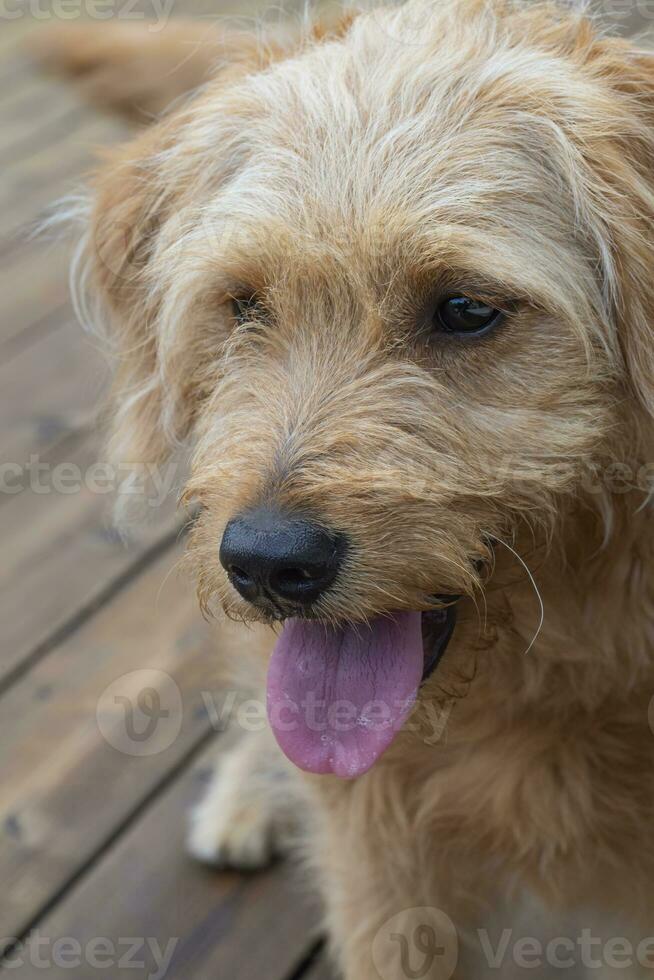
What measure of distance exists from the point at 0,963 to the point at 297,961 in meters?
0.57

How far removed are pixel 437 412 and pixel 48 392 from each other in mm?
2072

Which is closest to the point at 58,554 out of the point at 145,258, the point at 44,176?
the point at 145,258

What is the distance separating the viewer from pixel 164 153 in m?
1.92

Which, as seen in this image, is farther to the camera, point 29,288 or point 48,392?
point 29,288

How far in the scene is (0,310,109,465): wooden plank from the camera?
3.15 m

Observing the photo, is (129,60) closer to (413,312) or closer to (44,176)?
(413,312)

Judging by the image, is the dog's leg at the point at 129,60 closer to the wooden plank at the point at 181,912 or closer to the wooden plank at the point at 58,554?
the wooden plank at the point at 58,554

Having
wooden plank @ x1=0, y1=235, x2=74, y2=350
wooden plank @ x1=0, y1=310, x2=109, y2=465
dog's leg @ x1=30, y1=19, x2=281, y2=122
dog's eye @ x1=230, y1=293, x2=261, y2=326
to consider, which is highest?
dog's leg @ x1=30, y1=19, x2=281, y2=122

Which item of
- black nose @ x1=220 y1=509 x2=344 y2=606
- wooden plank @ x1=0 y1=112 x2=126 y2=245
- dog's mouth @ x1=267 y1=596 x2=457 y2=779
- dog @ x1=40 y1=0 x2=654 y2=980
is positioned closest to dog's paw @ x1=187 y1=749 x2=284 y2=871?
dog @ x1=40 y1=0 x2=654 y2=980

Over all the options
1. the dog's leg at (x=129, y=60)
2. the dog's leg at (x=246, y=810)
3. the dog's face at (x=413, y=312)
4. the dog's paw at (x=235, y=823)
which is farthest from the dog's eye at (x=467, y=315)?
the dog's paw at (x=235, y=823)

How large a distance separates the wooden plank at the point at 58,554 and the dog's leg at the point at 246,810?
55 cm

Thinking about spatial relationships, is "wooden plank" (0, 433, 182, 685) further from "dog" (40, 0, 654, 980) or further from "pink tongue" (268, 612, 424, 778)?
"pink tongue" (268, 612, 424, 778)

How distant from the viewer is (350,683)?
160 centimetres

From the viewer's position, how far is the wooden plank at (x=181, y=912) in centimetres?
215
